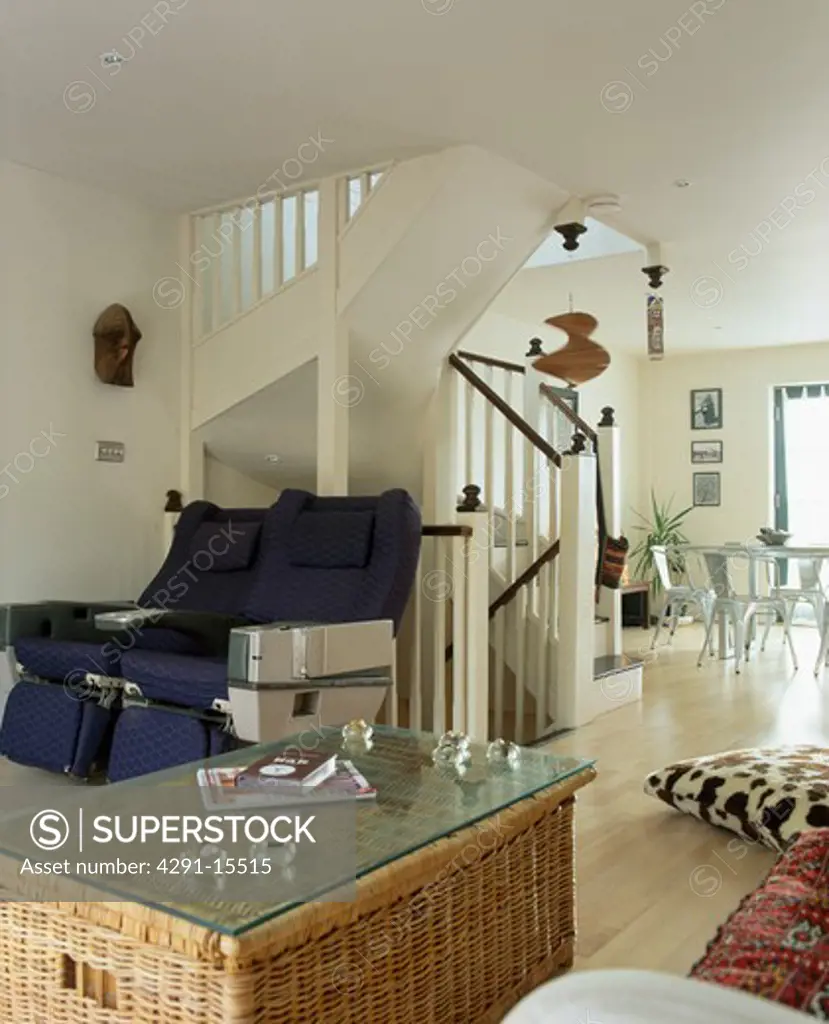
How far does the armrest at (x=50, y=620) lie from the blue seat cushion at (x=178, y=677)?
0.61 m

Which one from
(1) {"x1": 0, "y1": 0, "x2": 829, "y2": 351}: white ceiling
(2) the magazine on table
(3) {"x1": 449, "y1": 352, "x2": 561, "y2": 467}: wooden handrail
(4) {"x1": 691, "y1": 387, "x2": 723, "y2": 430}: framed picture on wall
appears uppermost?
(1) {"x1": 0, "y1": 0, "x2": 829, "y2": 351}: white ceiling

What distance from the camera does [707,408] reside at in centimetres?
1041

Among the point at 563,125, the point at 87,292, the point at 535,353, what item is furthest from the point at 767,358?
the point at 87,292

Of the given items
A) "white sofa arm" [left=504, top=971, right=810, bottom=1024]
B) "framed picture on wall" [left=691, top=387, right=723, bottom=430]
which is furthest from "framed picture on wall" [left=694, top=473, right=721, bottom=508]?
"white sofa arm" [left=504, top=971, right=810, bottom=1024]

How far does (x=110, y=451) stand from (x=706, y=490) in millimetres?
7173

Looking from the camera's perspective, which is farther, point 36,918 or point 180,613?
point 180,613

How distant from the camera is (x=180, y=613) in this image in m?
3.94

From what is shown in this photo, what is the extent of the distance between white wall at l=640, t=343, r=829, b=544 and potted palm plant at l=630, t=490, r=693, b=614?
0.11m

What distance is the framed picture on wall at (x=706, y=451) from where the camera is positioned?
33.9 ft

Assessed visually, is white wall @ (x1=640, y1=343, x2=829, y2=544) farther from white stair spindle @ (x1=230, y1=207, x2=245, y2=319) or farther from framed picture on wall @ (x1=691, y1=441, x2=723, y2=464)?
white stair spindle @ (x1=230, y1=207, x2=245, y2=319)

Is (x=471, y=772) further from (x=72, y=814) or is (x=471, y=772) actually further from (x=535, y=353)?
(x=535, y=353)

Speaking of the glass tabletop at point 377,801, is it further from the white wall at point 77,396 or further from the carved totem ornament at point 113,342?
the carved totem ornament at point 113,342

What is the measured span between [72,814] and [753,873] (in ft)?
6.80

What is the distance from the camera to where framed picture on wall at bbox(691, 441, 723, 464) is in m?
10.3
